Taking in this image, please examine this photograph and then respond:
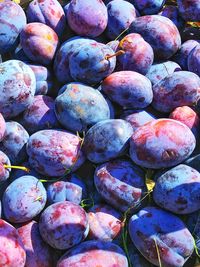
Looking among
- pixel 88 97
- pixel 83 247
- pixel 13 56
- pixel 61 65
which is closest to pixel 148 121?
pixel 88 97

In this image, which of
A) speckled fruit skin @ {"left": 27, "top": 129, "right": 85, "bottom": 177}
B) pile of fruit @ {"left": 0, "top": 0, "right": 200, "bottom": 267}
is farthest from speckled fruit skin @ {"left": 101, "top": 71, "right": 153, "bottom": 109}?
speckled fruit skin @ {"left": 27, "top": 129, "right": 85, "bottom": 177}

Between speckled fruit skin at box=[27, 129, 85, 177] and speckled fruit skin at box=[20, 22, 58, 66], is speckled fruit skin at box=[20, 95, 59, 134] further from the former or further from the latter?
speckled fruit skin at box=[20, 22, 58, 66]

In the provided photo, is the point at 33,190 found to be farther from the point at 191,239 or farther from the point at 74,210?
the point at 191,239

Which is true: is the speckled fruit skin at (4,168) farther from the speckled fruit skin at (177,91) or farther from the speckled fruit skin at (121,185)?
the speckled fruit skin at (177,91)

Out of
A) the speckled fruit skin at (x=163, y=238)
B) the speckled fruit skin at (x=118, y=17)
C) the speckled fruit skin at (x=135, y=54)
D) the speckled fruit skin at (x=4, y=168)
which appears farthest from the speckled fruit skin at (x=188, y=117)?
the speckled fruit skin at (x=4, y=168)

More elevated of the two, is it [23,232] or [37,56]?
[37,56]
